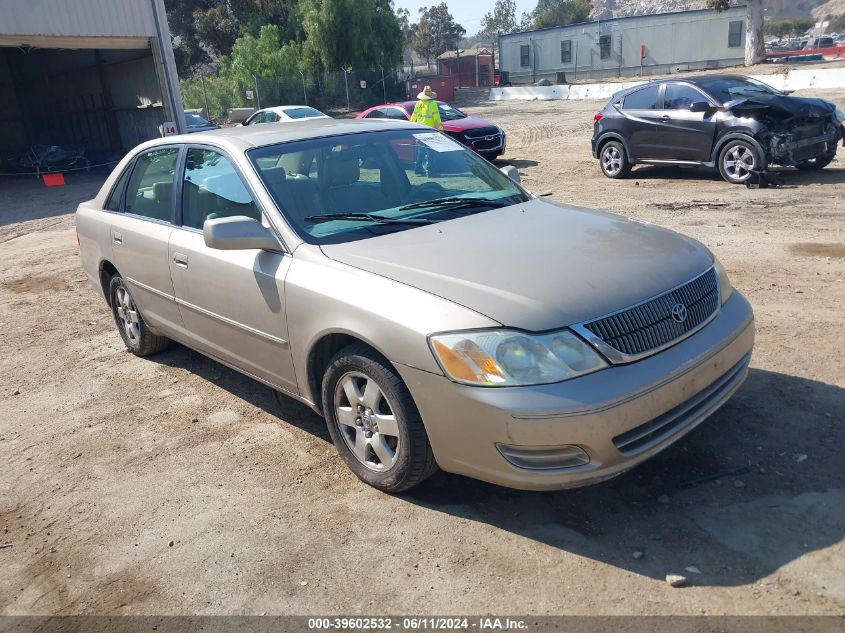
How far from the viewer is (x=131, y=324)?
19.0 ft

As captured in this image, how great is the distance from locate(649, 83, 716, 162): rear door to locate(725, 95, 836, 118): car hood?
0.47m

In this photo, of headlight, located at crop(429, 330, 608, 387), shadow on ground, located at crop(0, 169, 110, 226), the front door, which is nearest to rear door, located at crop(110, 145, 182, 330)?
the front door

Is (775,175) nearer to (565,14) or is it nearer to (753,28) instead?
(753,28)

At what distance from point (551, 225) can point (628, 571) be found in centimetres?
186

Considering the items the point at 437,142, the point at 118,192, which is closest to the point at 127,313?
the point at 118,192

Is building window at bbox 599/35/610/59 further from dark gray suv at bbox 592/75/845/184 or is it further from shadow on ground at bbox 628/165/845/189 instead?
dark gray suv at bbox 592/75/845/184

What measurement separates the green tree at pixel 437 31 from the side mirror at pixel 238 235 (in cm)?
9641

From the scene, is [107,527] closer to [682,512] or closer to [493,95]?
[682,512]

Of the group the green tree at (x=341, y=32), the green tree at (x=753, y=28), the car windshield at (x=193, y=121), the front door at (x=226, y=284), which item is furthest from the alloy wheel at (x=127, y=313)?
the green tree at (x=753, y=28)

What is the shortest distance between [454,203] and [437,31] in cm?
9906

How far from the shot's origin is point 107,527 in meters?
3.66

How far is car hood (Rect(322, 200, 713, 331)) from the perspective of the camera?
312cm

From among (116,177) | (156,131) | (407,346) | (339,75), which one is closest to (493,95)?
(339,75)

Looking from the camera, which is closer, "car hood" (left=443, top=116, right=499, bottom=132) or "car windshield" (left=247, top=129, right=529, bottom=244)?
"car windshield" (left=247, top=129, right=529, bottom=244)
